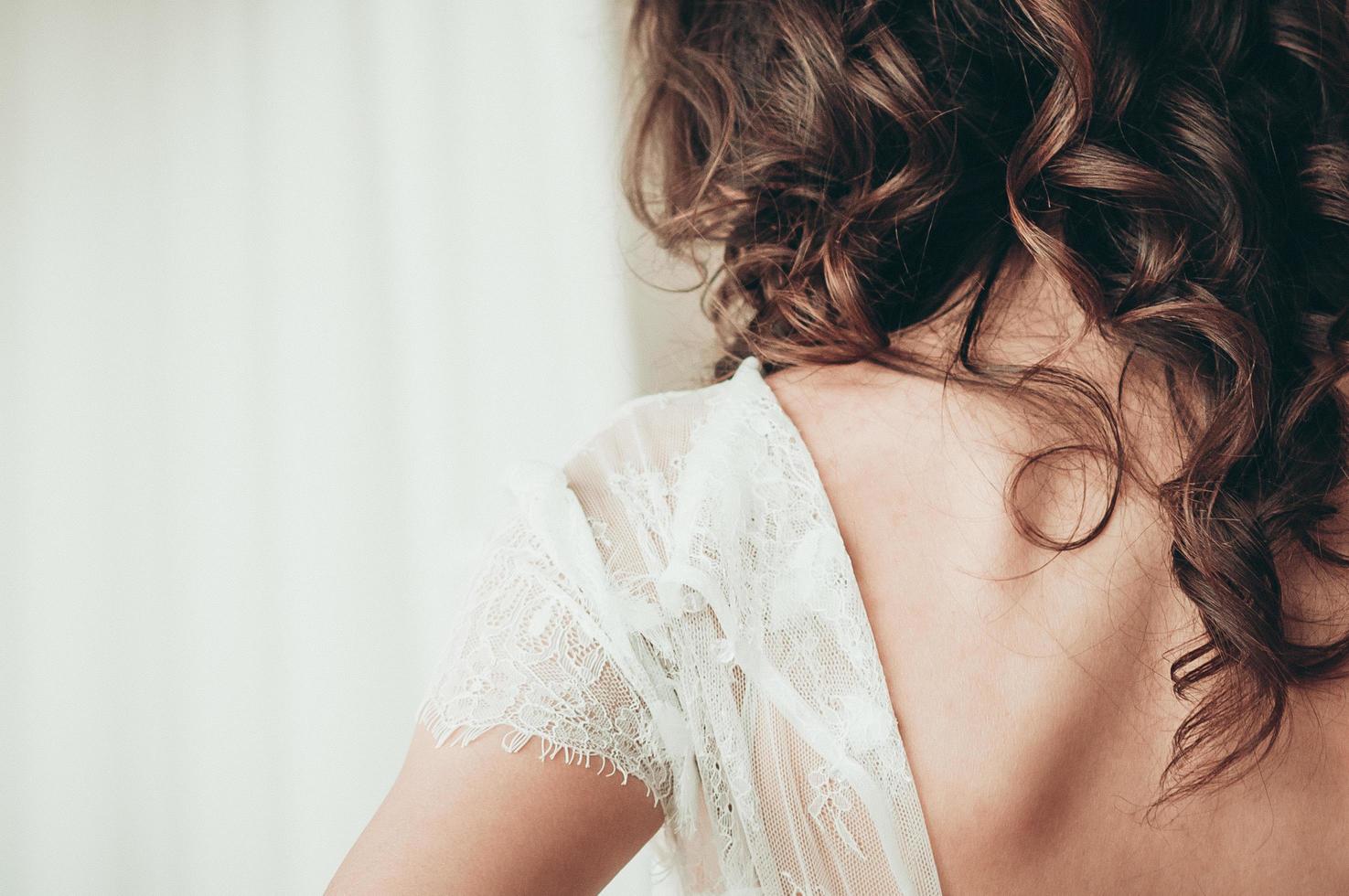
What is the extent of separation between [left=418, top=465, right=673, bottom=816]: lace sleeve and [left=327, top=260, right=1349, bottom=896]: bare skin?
0.06ft

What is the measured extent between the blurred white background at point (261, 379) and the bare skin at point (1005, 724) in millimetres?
587

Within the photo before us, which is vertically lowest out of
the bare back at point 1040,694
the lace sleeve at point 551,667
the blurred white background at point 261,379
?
the bare back at point 1040,694

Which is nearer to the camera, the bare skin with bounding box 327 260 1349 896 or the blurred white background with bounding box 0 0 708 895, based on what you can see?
the bare skin with bounding box 327 260 1349 896

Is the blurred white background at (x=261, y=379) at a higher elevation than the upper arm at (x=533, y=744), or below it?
higher

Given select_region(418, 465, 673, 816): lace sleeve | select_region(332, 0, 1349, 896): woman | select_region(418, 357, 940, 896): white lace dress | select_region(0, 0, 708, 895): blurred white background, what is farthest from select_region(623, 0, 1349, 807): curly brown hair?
select_region(0, 0, 708, 895): blurred white background

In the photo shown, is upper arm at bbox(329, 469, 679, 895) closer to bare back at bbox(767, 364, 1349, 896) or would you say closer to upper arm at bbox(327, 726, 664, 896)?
upper arm at bbox(327, 726, 664, 896)

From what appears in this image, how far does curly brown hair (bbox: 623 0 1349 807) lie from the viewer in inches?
26.4

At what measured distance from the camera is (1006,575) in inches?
26.0

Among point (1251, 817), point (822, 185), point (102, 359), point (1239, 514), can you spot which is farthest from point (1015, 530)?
point (102, 359)

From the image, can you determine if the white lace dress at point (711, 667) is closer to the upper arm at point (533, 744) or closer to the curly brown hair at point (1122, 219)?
the upper arm at point (533, 744)

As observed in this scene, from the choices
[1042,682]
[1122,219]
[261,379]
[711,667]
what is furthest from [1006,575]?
[261,379]

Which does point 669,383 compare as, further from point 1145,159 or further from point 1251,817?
point 1251,817

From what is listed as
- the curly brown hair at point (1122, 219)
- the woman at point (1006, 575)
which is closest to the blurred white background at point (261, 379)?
the curly brown hair at point (1122, 219)

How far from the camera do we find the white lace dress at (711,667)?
63 centimetres
